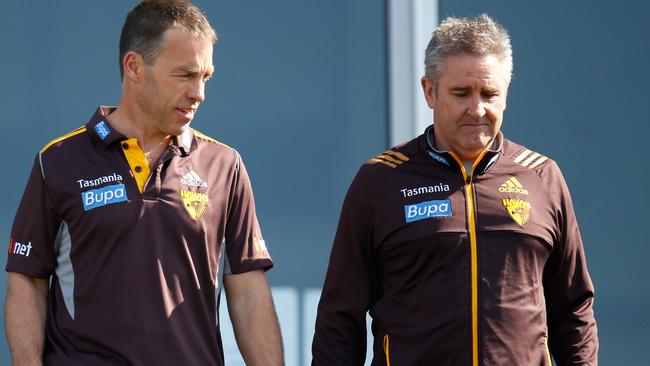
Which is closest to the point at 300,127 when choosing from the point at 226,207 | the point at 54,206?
the point at 226,207

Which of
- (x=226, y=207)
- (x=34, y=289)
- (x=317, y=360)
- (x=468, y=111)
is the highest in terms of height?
(x=468, y=111)

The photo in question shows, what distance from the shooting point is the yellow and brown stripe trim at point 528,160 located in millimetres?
3350

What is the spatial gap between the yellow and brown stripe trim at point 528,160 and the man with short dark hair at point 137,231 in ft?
2.78

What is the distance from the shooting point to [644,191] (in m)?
4.73

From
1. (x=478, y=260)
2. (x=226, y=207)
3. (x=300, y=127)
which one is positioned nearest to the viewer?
(x=478, y=260)

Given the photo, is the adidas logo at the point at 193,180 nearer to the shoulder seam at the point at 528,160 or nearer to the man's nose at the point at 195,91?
the man's nose at the point at 195,91

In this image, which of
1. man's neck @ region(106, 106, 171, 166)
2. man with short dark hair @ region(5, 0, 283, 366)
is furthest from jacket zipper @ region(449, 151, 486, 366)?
man's neck @ region(106, 106, 171, 166)

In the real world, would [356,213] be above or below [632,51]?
below

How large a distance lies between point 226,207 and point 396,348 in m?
0.65

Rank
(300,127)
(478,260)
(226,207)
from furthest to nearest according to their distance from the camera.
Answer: (300,127), (226,207), (478,260)

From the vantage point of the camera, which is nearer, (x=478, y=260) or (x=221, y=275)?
(x=478, y=260)

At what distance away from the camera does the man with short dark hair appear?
3170 millimetres

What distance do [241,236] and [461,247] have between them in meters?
0.68

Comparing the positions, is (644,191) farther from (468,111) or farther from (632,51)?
(468,111)
